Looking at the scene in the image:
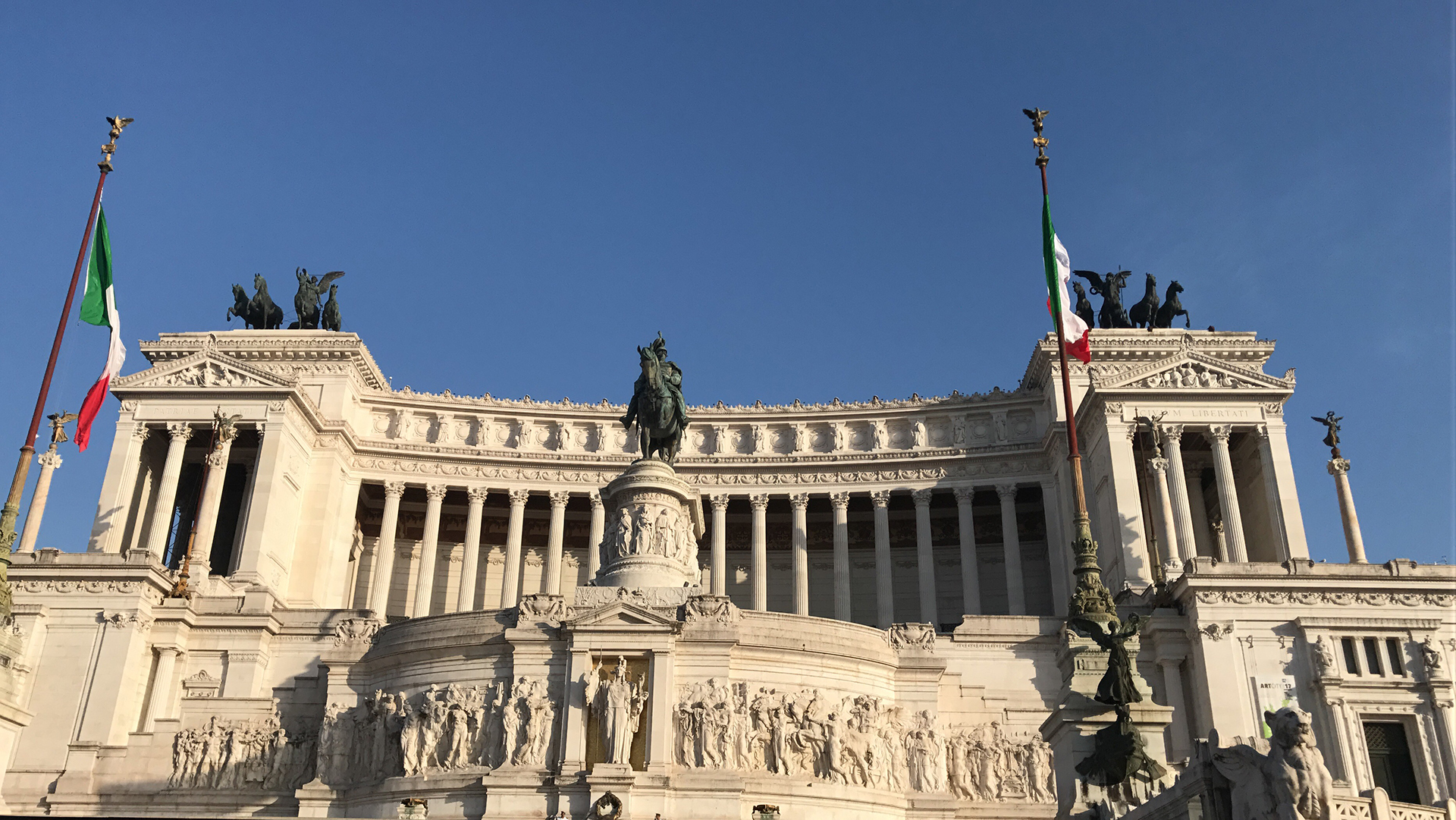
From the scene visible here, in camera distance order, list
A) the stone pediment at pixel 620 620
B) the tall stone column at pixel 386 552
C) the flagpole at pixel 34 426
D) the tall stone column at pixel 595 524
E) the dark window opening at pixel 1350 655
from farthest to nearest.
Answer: the tall stone column at pixel 595 524
the tall stone column at pixel 386 552
the dark window opening at pixel 1350 655
the stone pediment at pixel 620 620
the flagpole at pixel 34 426

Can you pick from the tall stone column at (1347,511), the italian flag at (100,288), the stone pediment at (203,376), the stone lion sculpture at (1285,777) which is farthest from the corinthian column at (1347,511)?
the stone lion sculpture at (1285,777)

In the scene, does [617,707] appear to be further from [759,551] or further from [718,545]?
[718,545]

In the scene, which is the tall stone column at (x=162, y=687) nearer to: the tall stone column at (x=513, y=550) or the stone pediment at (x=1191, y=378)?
the tall stone column at (x=513, y=550)

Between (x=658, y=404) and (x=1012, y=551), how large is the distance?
3048cm

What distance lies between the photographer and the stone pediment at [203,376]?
57875mm

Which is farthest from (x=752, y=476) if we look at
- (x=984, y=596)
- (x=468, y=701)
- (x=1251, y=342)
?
(x=468, y=701)

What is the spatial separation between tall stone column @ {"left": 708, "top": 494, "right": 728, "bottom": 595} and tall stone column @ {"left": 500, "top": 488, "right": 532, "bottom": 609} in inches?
406

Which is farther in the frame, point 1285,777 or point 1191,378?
point 1191,378

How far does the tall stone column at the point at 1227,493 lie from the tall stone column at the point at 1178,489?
1.48 m

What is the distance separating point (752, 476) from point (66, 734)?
35627 mm

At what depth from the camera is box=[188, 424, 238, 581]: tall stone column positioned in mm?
52031

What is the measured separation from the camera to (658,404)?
37000 mm

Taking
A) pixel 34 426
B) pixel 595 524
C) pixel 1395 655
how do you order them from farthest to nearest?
pixel 595 524 < pixel 1395 655 < pixel 34 426

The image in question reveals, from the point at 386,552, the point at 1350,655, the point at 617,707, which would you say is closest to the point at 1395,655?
the point at 1350,655
